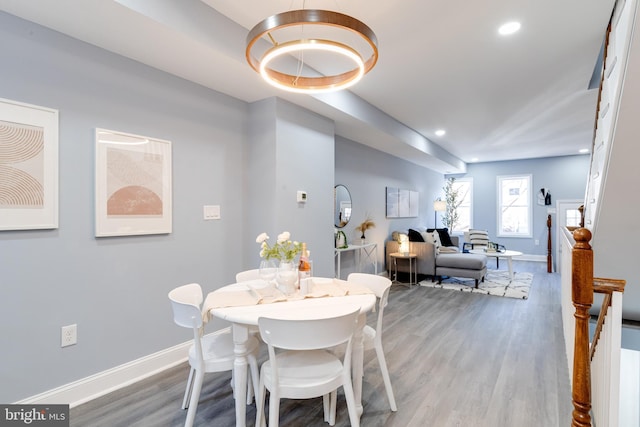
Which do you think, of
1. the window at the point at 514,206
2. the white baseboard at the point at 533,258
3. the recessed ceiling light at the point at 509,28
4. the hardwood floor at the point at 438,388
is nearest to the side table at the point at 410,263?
the hardwood floor at the point at 438,388

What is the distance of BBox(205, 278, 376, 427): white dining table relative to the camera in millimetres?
1719

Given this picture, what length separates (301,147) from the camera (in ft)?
11.4

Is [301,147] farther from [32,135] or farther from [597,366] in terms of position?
[597,366]

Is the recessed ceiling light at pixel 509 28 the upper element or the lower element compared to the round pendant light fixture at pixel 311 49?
upper

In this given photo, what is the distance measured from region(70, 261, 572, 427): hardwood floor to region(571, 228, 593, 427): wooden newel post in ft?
2.07

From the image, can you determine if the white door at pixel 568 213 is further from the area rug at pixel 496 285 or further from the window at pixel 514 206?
the area rug at pixel 496 285

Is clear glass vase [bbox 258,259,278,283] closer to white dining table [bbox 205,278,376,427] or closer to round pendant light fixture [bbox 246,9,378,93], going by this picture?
white dining table [bbox 205,278,376,427]

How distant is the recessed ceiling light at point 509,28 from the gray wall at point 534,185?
22.6ft

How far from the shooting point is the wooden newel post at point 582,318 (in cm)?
142

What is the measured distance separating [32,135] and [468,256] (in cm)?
552

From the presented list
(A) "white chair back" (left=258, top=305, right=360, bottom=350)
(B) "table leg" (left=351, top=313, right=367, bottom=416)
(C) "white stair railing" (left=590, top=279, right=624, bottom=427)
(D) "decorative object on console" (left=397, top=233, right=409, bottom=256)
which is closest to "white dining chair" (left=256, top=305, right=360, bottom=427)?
(A) "white chair back" (left=258, top=305, right=360, bottom=350)

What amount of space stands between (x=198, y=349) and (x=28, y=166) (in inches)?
60.6

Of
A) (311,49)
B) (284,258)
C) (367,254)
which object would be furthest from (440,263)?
(311,49)

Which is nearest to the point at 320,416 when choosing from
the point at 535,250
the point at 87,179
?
the point at 87,179
